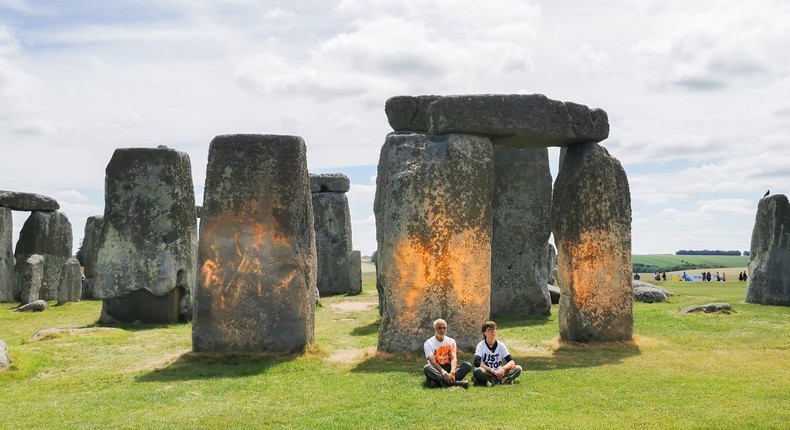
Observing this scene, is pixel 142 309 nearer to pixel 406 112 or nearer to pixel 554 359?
pixel 406 112

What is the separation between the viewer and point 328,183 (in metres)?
30.6

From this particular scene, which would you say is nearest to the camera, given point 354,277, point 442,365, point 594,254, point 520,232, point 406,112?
point 442,365

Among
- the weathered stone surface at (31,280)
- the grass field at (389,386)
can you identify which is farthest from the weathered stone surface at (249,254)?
the weathered stone surface at (31,280)

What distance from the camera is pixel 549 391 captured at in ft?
31.8

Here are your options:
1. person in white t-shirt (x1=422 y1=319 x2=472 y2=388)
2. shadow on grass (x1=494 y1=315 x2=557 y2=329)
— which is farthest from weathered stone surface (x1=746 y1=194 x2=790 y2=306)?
person in white t-shirt (x1=422 y1=319 x2=472 y2=388)

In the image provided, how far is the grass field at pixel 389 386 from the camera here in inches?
331

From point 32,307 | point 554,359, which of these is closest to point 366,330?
point 554,359

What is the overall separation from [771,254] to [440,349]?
A: 51.5 ft

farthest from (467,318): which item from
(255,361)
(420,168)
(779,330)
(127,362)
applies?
(779,330)

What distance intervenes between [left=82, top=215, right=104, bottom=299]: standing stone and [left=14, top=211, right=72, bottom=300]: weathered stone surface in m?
1.01

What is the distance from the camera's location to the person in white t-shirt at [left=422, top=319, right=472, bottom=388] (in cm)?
990

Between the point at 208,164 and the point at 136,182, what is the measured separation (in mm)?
6684

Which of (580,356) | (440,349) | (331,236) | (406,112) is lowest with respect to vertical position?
(580,356)

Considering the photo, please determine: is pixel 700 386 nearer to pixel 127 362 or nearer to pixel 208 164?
pixel 208 164
